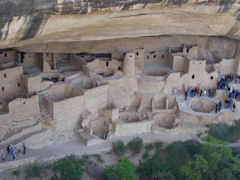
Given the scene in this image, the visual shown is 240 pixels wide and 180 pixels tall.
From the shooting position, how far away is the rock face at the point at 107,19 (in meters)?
11.9

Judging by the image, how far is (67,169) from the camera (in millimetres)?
15086

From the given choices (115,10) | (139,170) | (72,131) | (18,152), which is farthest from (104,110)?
(115,10)

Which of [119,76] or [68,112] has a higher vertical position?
[119,76]

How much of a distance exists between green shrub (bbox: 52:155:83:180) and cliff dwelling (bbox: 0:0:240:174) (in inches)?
48.3

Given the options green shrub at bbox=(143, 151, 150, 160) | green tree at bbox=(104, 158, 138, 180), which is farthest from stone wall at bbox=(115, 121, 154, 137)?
green tree at bbox=(104, 158, 138, 180)

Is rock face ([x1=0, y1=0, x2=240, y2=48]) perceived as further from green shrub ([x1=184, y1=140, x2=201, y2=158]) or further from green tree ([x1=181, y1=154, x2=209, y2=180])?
green tree ([x1=181, y1=154, x2=209, y2=180])

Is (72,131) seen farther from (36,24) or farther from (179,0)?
(179,0)

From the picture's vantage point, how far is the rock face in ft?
39.0

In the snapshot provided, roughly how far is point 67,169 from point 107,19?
5.78 m

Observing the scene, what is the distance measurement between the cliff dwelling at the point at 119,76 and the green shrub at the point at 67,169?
1.23 metres

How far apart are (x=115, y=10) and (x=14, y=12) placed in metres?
3.66

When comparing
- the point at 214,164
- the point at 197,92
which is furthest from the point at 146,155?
the point at 197,92

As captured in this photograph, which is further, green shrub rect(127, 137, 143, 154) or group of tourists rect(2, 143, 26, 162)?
green shrub rect(127, 137, 143, 154)

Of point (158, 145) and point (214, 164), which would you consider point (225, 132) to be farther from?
point (158, 145)
